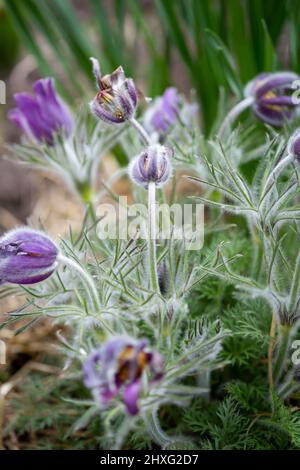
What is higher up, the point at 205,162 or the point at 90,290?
the point at 205,162

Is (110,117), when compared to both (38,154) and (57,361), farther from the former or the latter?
(57,361)

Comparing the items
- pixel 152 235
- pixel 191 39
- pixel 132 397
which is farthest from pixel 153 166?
pixel 191 39

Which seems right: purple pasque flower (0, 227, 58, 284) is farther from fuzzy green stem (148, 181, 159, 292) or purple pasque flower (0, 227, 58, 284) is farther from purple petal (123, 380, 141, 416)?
purple petal (123, 380, 141, 416)

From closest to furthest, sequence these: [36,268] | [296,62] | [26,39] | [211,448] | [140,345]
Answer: [140,345] → [36,268] → [211,448] → [296,62] → [26,39]

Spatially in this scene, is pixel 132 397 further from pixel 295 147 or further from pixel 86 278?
pixel 295 147

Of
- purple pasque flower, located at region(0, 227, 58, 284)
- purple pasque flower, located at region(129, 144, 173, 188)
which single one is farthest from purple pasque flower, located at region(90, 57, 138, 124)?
purple pasque flower, located at region(0, 227, 58, 284)

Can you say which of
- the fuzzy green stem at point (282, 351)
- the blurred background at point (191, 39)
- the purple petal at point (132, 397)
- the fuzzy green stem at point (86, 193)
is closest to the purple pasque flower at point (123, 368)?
the purple petal at point (132, 397)
